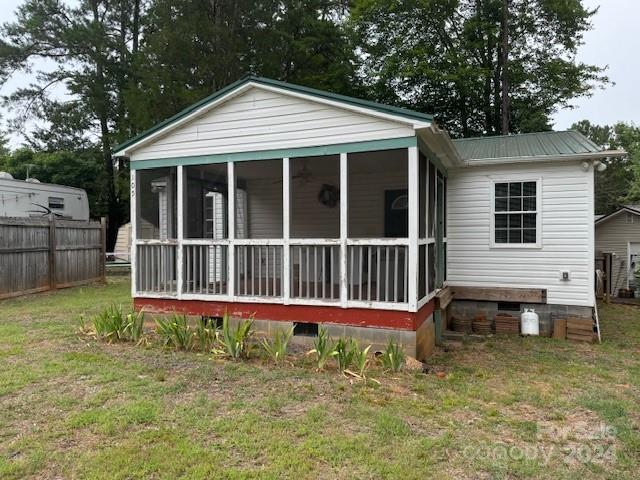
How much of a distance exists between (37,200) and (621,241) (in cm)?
1954

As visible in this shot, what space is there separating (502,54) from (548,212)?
13304mm

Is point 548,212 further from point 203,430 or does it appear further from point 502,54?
point 502,54

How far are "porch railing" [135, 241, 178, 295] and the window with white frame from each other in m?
5.60

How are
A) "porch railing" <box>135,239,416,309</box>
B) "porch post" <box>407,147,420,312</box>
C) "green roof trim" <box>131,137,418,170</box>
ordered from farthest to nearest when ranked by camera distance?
"porch railing" <box>135,239,416,309</box> → "green roof trim" <box>131,137,418,170</box> → "porch post" <box>407,147,420,312</box>

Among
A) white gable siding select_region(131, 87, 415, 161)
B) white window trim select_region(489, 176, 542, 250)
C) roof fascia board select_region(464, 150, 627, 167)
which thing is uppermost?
white gable siding select_region(131, 87, 415, 161)

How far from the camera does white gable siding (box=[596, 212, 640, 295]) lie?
14930mm

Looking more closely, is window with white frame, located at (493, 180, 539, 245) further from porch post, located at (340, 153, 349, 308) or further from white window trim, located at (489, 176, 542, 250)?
porch post, located at (340, 153, 349, 308)

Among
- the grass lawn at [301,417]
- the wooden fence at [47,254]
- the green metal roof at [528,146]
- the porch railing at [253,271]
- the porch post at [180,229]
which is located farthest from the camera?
the wooden fence at [47,254]

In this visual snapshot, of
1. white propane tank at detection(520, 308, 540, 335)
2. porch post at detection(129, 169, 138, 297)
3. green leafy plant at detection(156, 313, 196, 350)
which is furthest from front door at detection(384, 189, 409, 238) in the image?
porch post at detection(129, 169, 138, 297)

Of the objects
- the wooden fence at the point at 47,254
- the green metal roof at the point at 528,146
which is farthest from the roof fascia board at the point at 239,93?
the wooden fence at the point at 47,254

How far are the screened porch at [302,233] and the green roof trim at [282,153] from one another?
9 cm

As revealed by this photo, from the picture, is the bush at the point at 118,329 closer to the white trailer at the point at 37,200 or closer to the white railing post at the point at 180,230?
the white railing post at the point at 180,230

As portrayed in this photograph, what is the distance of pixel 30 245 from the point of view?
35.0ft

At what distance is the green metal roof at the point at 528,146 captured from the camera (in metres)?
7.58
